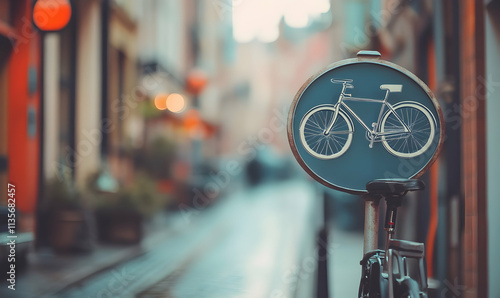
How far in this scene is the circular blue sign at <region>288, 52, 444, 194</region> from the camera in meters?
2.65

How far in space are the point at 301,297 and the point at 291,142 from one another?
13.3 ft

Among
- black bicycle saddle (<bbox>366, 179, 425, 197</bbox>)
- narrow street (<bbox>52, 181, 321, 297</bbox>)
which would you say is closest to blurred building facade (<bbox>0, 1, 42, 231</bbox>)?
narrow street (<bbox>52, 181, 321, 297</bbox>)

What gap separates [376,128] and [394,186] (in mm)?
321

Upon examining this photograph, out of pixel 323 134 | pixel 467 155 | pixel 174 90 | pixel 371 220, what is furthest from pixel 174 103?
pixel 371 220

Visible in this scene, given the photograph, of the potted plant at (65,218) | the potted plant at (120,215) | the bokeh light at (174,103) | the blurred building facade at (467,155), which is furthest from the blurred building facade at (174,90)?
the potted plant at (120,215)

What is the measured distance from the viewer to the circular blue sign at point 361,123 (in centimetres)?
265

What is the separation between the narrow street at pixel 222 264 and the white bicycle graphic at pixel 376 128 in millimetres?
4053

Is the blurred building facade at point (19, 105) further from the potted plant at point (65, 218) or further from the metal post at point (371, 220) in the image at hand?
the metal post at point (371, 220)

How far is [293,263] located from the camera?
8.91 meters

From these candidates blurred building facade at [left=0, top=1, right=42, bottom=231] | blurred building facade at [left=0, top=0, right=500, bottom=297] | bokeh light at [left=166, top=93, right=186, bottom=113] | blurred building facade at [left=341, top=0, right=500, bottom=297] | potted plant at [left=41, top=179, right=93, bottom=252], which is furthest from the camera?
bokeh light at [left=166, top=93, right=186, bottom=113]

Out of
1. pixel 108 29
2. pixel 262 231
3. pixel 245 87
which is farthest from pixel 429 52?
pixel 245 87

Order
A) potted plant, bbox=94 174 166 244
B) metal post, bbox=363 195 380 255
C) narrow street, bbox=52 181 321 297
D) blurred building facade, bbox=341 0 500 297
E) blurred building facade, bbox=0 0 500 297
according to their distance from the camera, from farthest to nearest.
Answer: potted plant, bbox=94 174 166 244 → narrow street, bbox=52 181 321 297 → blurred building facade, bbox=0 0 500 297 → blurred building facade, bbox=341 0 500 297 → metal post, bbox=363 195 380 255

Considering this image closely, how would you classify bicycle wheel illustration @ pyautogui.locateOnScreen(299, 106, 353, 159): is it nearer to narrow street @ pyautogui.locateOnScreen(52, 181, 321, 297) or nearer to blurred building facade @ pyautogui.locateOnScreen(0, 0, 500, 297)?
blurred building facade @ pyautogui.locateOnScreen(0, 0, 500, 297)

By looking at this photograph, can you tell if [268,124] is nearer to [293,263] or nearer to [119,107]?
[119,107]
